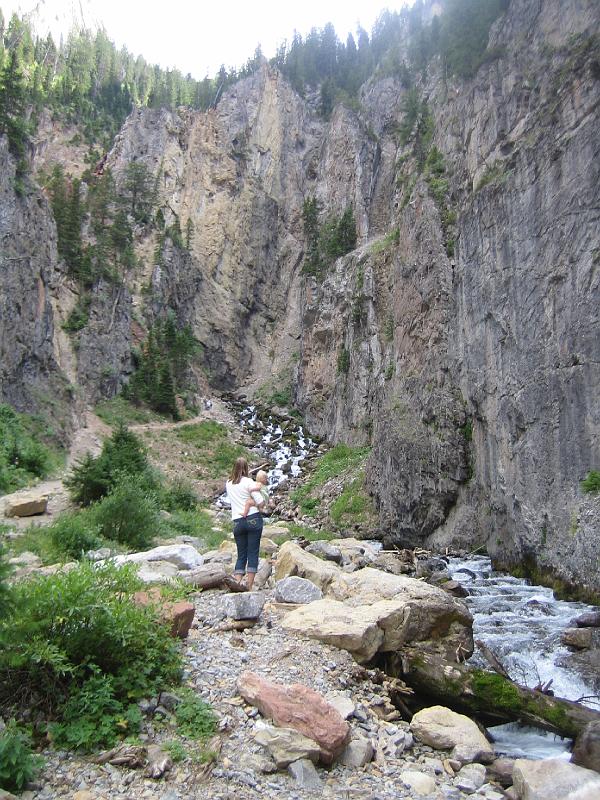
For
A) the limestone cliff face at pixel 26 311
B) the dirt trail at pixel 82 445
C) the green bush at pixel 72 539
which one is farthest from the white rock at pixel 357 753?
the limestone cliff face at pixel 26 311

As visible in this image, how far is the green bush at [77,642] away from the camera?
4.75 m

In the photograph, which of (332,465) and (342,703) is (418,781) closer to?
(342,703)

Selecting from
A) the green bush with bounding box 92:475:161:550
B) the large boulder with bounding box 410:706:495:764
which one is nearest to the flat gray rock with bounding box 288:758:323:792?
the large boulder with bounding box 410:706:495:764

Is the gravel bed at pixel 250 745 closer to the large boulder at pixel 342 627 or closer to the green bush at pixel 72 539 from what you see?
the large boulder at pixel 342 627

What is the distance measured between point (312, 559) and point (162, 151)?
59860 mm

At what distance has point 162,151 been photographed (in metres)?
60.2

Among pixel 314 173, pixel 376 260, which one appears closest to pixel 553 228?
pixel 376 260

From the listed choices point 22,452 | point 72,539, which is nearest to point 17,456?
point 22,452

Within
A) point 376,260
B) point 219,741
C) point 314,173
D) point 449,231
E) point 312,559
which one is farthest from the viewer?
point 314,173

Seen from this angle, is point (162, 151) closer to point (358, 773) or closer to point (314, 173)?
point (314, 173)

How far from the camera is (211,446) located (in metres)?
37.5

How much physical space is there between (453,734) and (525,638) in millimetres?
4643

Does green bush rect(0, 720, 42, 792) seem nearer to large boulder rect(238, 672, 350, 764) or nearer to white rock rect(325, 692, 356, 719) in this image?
large boulder rect(238, 672, 350, 764)

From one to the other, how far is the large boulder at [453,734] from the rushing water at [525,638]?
554 millimetres
